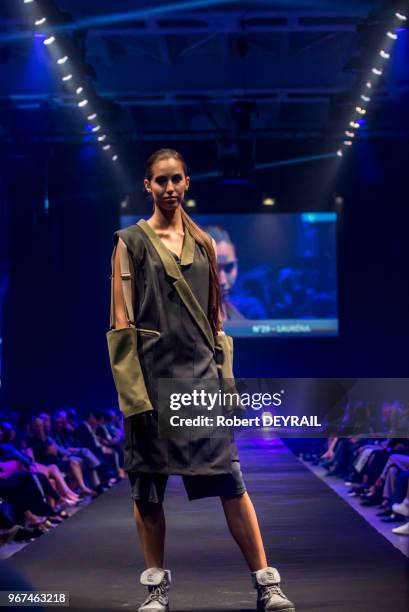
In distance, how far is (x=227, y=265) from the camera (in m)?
14.2

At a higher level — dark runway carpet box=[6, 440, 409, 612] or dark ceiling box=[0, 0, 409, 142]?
dark ceiling box=[0, 0, 409, 142]

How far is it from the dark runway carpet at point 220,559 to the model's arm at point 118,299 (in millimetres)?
877

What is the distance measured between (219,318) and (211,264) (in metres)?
0.18

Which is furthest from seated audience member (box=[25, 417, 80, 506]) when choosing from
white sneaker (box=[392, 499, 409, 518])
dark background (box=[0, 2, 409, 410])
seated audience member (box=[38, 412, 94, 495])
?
dark background (box=[0, 2, 409, 410])

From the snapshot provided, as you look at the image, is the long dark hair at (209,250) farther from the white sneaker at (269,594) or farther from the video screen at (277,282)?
the video screen at (277,282)

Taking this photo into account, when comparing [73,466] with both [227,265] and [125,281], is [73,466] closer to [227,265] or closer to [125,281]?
[125,281]

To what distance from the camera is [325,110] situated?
14883mm

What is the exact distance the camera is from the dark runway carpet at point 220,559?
3072 millimetres

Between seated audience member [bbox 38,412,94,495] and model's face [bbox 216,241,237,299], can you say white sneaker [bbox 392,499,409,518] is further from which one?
model's face [bbox 216,241,237,299]

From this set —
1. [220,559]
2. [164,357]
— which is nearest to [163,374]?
[164,357]

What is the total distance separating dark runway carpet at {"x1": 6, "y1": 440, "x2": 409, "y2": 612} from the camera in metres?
3.07

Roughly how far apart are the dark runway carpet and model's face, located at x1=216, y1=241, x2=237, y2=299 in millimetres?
7559

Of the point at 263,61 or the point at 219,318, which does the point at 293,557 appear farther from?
the point at 263,61

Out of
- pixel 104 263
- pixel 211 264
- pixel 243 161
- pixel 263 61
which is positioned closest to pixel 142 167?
pixel 104 263
